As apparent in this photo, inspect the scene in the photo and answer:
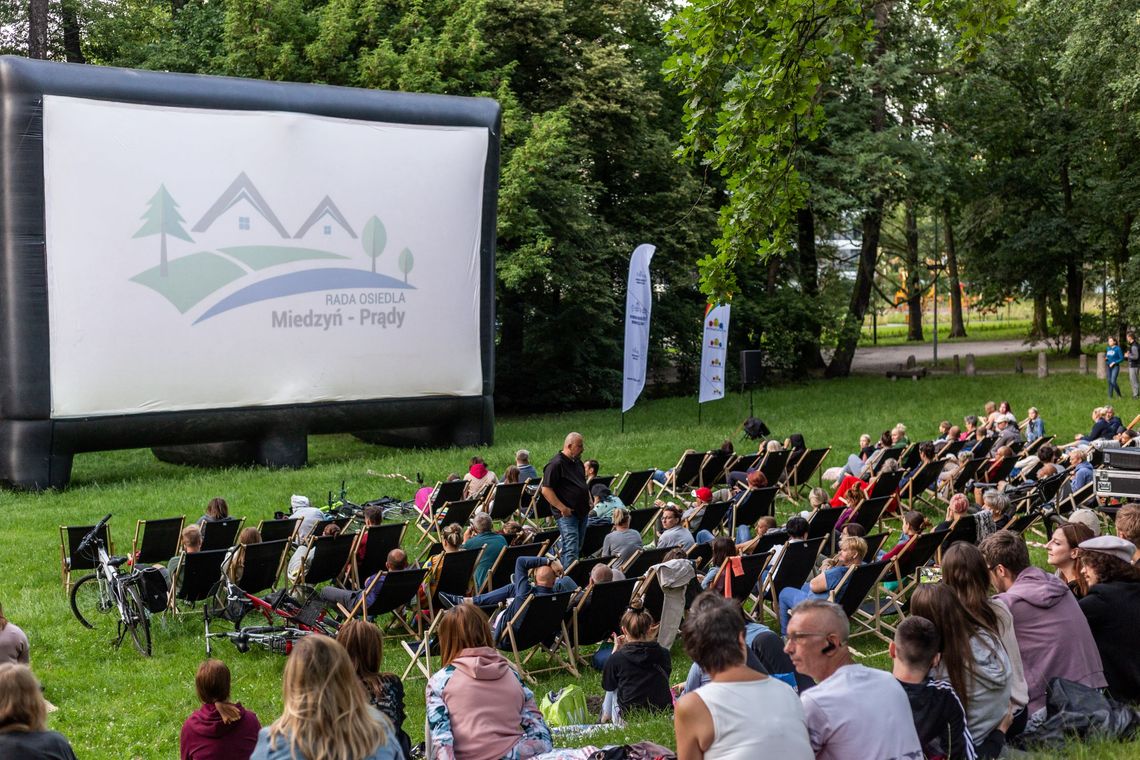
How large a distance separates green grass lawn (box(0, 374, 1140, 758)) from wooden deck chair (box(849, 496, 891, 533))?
263 cm

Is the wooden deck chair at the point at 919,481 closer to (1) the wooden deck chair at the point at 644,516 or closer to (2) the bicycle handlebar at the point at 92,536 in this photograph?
(1) the wooden deck chair at the point at 644,516

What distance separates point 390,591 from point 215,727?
13.2 feet

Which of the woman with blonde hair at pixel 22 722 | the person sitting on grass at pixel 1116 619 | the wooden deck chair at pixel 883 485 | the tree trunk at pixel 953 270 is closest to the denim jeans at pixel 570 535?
the wooden deck chair at pixel 883 485

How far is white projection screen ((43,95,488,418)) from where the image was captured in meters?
16.4

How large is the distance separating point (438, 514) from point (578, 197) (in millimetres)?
15145

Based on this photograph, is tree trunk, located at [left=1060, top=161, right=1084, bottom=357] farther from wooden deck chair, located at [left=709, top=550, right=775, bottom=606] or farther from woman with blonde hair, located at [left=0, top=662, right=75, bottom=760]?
woman with blonde hair, located at [left=0, top=662, right=75, bottom=760]

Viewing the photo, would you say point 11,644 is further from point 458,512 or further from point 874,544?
point 874,544

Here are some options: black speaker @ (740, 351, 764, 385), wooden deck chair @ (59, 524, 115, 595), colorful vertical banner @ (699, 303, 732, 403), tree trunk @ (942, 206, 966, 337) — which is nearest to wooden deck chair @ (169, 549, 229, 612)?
wooden deck chair @ (59, 524, 115, 595)

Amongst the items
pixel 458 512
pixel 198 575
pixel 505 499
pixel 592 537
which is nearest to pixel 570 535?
pixel 592 537

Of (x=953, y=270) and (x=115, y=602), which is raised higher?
(x=953, y=270)

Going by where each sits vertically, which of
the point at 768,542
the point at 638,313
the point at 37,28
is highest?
the point at 37,28

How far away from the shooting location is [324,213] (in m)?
18.5

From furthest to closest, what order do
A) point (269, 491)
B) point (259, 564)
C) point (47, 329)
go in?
1. point (47, 329)
2. point (269, 491)
3. point (259, 564)

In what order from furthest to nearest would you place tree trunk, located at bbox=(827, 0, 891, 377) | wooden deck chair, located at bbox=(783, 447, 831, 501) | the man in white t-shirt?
tree trunk, located at bbox=(827, 0, 891, 377) < wooden deck chair, located at bbox=(783, 447, 831, 501) < the man in white t-shirt
